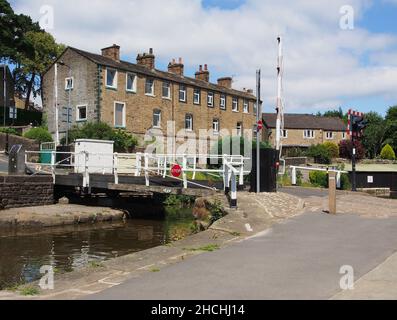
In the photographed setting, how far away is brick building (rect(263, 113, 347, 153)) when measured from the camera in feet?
212

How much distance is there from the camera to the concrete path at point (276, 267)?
545 centimetres

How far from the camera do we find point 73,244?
41.9ft

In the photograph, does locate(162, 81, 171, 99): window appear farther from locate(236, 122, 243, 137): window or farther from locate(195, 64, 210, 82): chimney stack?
locate(236, 122, 243, 137): window

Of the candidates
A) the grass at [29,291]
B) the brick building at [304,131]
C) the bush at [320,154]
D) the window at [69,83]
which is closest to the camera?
the grass at [29,291]

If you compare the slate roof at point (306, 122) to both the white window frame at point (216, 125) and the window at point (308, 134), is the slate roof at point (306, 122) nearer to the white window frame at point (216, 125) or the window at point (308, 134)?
the window at point (308, 134)

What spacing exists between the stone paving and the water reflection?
2471 mm

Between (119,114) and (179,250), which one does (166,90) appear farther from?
(179,250)

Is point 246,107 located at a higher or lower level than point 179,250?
higher

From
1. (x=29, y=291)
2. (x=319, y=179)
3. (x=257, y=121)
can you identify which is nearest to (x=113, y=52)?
(x=319, y=179)

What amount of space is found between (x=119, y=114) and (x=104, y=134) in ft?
15.7

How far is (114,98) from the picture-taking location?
3734 centimetres

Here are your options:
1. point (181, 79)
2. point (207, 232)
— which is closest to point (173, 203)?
point (207, 232)

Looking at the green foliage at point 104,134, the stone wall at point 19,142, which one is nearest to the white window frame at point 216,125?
the green foliage at point 104,134

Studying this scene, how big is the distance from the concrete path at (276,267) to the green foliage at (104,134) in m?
25.2
